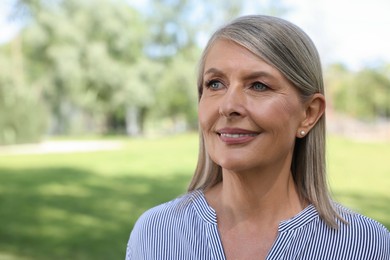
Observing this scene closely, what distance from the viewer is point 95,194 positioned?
38.0 feet

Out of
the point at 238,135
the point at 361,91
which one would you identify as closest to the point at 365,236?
the point at 238,135

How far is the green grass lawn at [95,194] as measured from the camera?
22.9 feet

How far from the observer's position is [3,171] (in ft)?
51.9

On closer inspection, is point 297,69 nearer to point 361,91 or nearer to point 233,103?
point 233,103

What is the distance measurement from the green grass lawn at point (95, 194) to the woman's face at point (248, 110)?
0.73 m

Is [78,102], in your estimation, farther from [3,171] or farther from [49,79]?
[3,171]

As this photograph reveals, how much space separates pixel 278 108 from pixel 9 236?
6.74 m

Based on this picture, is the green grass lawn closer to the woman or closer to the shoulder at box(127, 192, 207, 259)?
the woman

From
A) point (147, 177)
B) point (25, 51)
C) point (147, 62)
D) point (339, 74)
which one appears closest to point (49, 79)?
point (25, 51)

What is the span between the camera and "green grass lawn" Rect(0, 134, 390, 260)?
22.9ft

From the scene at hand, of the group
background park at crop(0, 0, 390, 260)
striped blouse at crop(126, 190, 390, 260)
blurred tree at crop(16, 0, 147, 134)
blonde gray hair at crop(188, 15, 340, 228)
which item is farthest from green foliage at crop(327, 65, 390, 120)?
striped blouse at crop(126, 190, 390, 260)

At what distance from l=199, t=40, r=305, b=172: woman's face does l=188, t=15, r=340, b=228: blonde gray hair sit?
26 millimetres

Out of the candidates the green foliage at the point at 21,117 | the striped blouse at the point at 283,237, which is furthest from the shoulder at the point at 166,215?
the green foliage at the point at 21,117

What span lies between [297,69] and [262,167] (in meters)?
0.27
